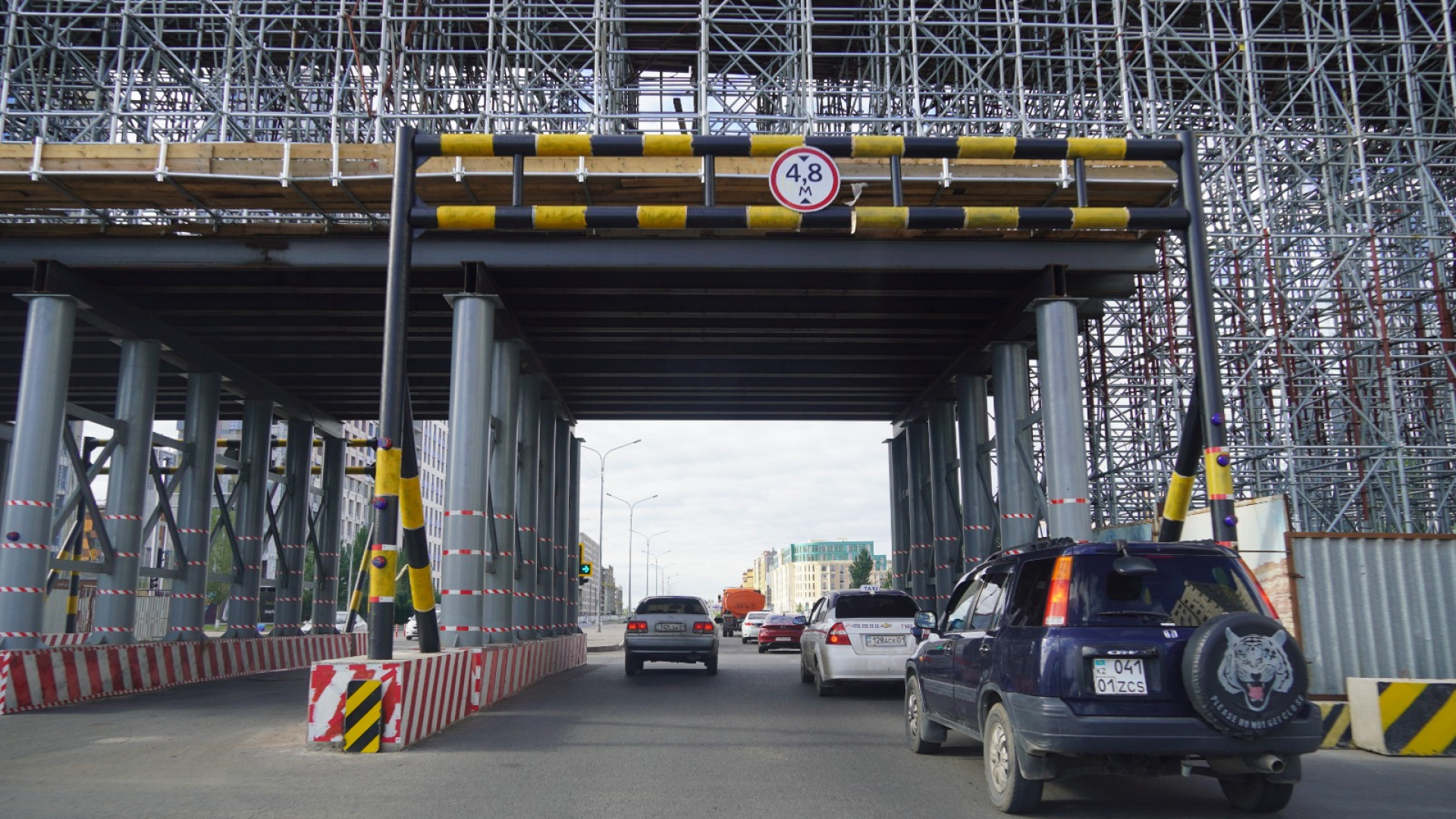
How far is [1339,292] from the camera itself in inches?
853

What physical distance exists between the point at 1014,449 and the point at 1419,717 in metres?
10.7

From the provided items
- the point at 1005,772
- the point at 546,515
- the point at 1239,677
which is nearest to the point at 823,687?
the point at 1005,772

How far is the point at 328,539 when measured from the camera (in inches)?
1190

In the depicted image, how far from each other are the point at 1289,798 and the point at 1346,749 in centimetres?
406

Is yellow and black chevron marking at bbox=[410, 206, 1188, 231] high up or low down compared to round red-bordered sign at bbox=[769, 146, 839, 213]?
down

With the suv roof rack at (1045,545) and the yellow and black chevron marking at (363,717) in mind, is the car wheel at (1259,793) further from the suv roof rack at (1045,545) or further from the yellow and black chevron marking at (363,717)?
the yellow and black chevron marking at (363,717)

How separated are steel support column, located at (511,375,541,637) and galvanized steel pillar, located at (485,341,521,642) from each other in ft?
6.42

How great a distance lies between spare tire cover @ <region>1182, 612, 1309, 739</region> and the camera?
6289mm

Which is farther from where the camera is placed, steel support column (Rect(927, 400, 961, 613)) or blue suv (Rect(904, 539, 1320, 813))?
steel support column (Rect(927, 400, 961, 613))

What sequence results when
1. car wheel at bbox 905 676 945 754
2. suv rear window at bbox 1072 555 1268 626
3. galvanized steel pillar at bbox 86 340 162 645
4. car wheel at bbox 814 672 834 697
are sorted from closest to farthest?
suv rear window at bbox 1072 555 1268 626, car wheel at bbox 905 676 945 754, car wheel at bbox 814 672 834 697, galvanized steel pillar at bbox 86 340 162 645

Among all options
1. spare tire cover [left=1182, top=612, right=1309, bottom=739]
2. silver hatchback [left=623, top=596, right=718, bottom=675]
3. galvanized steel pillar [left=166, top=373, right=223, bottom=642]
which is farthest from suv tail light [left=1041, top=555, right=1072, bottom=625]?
galvanized steel pillar [left=166, top=373, right=223, bottom=642]

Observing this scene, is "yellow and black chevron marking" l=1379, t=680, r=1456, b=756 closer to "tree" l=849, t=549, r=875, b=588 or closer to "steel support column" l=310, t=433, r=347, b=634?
"steel support column" l=310, t=433, r=347, b=634

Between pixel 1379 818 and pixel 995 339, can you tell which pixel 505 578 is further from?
pixel 1379 818

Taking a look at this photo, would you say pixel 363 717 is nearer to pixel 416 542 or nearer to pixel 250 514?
pixel 416 542
